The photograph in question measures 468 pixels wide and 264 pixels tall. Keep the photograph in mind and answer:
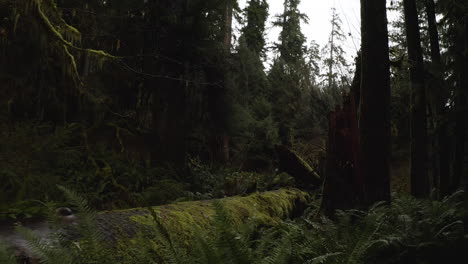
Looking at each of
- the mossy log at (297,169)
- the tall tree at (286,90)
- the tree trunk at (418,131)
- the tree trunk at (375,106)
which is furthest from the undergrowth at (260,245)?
the tall tree at (286,90)

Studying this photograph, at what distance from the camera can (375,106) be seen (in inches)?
252

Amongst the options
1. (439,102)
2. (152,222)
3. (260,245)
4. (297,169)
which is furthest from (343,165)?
(439,102)

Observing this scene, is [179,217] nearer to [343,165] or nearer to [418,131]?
[343,165]

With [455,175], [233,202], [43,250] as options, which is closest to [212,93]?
[233,202]

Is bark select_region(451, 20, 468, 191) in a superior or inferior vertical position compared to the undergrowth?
superior

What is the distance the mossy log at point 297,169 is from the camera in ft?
34.2

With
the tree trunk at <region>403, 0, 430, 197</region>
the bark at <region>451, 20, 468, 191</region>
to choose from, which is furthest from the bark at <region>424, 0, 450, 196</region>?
the tree trunk at <region>403, 0, 430, 197</region>

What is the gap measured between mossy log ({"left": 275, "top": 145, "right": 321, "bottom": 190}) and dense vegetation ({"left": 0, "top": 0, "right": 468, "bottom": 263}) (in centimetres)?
4

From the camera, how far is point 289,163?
1044cm

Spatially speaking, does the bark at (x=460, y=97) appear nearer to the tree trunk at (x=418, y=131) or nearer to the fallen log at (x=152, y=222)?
the tree trunk at (x=418, y=131)

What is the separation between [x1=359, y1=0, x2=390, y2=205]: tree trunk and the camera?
634cm

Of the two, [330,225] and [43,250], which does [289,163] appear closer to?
[330,225]

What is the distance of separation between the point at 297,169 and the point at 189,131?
357 centimetres

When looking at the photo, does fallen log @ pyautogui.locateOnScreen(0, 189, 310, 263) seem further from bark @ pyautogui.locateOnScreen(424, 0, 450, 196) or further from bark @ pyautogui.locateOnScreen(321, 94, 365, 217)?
bark @ pyautogui.locateOnScreen(424, 0, 450, 196)
